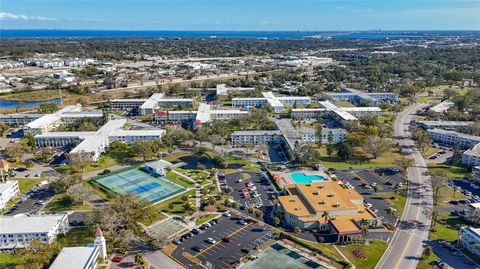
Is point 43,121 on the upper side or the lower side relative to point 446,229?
upper

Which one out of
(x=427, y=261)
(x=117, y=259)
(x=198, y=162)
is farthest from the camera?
(x=198, y=162)

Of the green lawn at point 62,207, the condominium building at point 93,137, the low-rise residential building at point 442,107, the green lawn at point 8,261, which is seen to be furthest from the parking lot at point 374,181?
the low-rise residential building at point 442,107

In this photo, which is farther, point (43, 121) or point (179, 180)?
point (43, 121)

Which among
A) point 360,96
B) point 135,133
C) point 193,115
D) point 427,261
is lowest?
point 427,261

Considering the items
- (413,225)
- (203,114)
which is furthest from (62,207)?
(203,114)

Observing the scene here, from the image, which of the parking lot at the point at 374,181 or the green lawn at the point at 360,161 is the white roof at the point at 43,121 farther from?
the parking lot at the point at 374,181

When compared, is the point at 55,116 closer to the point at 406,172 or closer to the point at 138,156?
the point at 138,156

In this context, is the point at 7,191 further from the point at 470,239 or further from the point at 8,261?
the point at 470,239
